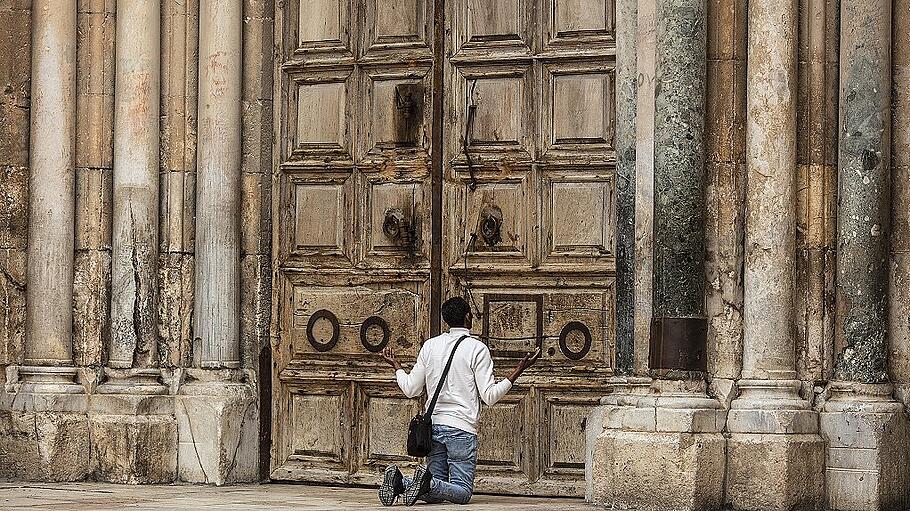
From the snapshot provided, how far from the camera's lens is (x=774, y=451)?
34.3ft

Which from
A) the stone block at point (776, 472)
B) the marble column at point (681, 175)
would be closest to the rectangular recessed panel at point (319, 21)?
the marble column at point (681, 175)

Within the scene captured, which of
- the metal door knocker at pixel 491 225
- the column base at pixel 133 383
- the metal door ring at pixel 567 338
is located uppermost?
the metal door knocker at pixel 491 225

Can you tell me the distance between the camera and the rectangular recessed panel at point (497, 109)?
39.9 feet

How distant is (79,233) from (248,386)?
156 centimetres

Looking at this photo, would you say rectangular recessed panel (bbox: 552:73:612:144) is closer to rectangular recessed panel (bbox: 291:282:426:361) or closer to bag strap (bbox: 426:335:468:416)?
rectangular recessed panel (bbox: 291:282:426:361)

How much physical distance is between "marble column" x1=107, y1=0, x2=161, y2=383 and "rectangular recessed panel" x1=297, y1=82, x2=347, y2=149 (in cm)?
100

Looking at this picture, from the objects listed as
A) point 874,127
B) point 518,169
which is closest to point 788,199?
point 874,127

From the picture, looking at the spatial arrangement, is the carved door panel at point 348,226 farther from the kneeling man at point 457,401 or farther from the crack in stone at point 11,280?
the crack in stone at point 11,280

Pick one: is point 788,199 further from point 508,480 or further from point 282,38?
point 282,38

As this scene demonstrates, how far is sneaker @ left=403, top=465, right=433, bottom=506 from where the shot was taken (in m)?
10.6

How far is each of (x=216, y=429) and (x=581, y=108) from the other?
3.20 m

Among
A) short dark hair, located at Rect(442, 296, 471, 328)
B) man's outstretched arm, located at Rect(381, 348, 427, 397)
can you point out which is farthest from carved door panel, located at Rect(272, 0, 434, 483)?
short dark hair, located at Rect(442, 296, 471, 328)

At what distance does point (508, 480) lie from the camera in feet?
39.3

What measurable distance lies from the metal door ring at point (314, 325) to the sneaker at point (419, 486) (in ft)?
7.18
